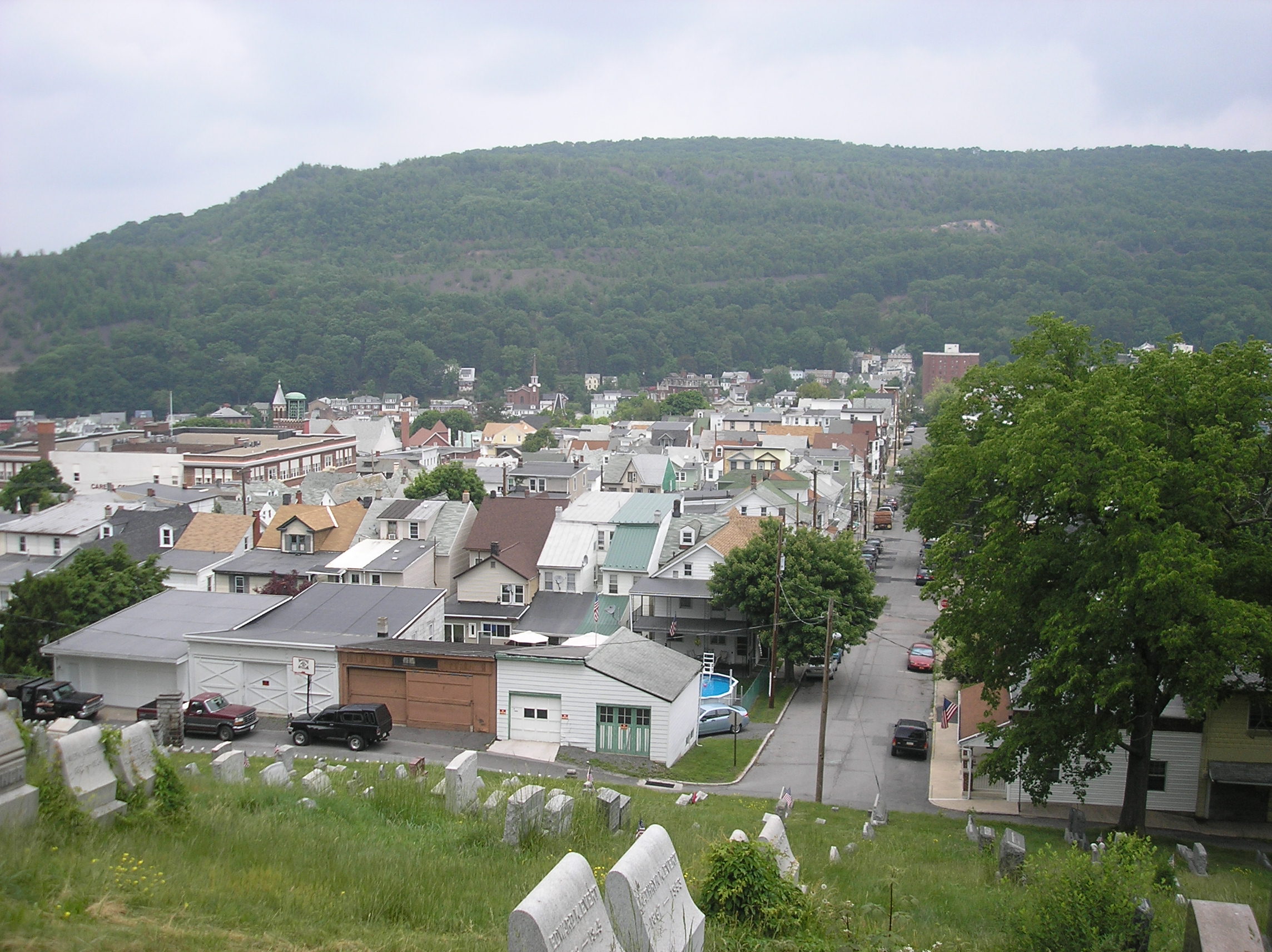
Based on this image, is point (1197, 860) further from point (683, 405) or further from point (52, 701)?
point (683, 405)

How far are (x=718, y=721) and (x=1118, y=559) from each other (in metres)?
16.3

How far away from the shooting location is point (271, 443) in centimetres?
9569

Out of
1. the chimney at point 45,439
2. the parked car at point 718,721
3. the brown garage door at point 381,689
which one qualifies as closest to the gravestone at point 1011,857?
the parked car at point 718,721

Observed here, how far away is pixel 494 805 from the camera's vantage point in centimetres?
1421

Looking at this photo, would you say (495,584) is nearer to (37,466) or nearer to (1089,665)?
(1089,665)

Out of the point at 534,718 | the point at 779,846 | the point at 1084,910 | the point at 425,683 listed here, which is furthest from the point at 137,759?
the point at 425,683

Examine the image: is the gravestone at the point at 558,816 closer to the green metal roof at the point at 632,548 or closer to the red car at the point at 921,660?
the red car at the point at 921,660

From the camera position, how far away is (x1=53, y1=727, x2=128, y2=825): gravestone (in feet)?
33.8

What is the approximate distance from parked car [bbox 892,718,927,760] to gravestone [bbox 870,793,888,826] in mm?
7562

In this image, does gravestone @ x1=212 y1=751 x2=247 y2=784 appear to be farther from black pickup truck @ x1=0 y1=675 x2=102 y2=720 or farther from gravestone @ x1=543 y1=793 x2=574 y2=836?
black pickup truck @ x1=0 y1=675 x2=102 y2=720

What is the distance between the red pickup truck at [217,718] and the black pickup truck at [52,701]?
3.90 meters

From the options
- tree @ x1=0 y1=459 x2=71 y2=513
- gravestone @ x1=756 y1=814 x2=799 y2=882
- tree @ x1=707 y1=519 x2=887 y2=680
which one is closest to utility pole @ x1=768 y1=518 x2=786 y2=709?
tree @ x1=707 y1=519 x2=887 y2=680

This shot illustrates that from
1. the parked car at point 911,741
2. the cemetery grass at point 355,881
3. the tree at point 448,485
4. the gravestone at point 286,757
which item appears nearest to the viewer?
the cemetery grass at point 355,881

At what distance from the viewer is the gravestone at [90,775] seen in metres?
10.3
